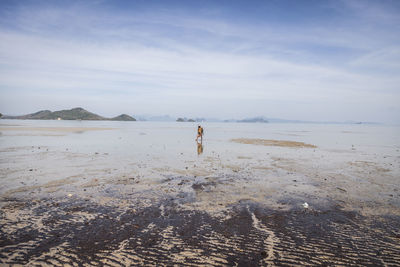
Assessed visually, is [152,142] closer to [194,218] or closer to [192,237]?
[194,218]

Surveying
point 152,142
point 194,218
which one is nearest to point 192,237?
point 194,218

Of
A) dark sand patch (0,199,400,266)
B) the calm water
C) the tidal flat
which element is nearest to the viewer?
dark sand patch (0,199,400,266)

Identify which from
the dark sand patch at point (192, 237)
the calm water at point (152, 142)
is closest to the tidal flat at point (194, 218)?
the dark sand patch at point (192, 237)

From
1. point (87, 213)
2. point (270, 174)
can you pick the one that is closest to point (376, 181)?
point (270, 174)

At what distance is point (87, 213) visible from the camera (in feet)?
33.7

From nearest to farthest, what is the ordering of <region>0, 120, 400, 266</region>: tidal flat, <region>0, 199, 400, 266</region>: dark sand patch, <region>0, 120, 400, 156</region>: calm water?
<region>0, 199, 400, 266</region>: dark sand patch < <region>0, 120, 400, 266</region>: tidal flat < <region>0, 120, 400, 156</region>: calm water

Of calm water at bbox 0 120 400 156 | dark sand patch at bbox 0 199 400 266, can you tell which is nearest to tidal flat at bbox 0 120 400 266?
dark sand patch at bbox 0 199 400 266

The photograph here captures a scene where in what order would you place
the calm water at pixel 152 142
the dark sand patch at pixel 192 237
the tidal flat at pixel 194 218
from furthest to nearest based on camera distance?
1. the calm water at pixel 152 142
2. the tidal flat at pixel 194 218
3. the dark sand patch at pixel 192 237

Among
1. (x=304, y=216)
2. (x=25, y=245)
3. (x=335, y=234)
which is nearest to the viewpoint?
(x=25, y=245)

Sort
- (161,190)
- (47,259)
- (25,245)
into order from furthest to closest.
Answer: (161,190), (25,245), (47,259)

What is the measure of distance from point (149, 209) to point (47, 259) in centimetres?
464

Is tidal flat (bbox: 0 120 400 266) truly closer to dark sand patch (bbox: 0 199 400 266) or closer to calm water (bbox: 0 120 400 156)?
dark sand patch (bbox: 0 199 400 266)

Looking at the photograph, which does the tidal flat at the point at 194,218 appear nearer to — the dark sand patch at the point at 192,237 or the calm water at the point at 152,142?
the dark sand patch at the point at 192,237

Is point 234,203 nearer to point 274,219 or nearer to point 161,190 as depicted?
point 274,219
